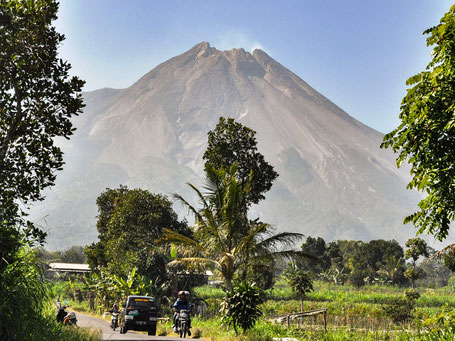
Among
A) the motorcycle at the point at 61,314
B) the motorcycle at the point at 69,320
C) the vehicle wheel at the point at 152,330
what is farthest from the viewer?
the vehicle wheel at the point at 152,330

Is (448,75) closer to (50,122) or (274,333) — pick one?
(50,122)

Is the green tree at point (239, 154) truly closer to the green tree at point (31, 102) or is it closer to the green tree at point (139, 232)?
the green tree at point (139, 232)

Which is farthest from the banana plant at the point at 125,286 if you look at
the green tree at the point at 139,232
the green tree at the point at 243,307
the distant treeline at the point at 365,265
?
the distant treeline at the point at 365,265

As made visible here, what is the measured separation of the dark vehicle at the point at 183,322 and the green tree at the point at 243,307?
1.35 metres

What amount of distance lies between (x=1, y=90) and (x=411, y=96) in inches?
396

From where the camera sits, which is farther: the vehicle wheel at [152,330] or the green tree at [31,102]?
Answer: the vehicle wheel at [152,330]

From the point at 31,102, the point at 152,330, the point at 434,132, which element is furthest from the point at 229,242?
the point at 434,132

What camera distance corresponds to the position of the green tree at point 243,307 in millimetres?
15219

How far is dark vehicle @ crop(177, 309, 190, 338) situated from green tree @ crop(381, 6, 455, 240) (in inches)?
385

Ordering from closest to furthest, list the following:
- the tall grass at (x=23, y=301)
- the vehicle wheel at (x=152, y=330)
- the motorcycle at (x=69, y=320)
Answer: the tall grass at (x=23, y=301), the motorcycle at (x=69, y=320), the vehicle wheel at (x=152, y=330)

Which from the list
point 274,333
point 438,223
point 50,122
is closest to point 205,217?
point 274,333

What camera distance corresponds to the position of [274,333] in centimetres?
1706

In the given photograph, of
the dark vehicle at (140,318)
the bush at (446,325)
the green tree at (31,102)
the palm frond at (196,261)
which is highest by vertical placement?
the green tree at (31,102)

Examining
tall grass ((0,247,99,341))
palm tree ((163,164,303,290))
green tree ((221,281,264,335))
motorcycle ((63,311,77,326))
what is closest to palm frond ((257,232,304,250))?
palm tree ((163,164,303,290))
